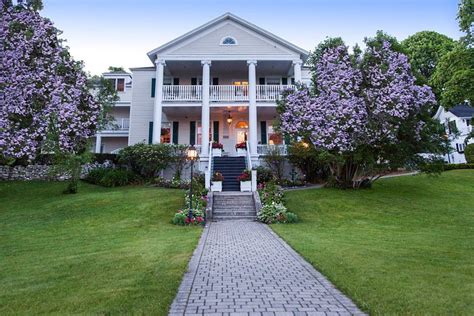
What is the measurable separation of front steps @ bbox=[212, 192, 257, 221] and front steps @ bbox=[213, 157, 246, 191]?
4.85ft

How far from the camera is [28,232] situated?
31.8 ft

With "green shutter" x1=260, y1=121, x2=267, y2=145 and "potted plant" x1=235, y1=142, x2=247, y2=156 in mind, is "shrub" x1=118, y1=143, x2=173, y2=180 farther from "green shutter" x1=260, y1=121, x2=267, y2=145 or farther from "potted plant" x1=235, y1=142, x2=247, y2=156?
"green shutter" x1=260, y1=121, x2=267, y2=145

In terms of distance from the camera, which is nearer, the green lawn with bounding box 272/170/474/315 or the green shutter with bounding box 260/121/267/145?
the green lawn with bounding box 272/170/474/315

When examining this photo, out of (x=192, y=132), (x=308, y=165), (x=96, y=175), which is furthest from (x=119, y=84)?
(x=308, y=165)

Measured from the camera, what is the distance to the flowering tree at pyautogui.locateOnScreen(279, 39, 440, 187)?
1181cm

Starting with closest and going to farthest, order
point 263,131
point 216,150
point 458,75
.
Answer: point 458,75 < point 216,150 < point 263,131

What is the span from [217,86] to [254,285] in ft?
55.7

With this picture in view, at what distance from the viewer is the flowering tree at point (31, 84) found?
7805 millimetres

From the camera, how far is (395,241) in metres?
7.93

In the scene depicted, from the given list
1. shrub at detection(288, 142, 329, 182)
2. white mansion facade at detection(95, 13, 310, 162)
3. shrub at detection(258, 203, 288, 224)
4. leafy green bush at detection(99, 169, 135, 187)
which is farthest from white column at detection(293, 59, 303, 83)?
leafy green bush at detection(99, 169, 135, 187)

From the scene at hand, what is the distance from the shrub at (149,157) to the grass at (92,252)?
2.55m

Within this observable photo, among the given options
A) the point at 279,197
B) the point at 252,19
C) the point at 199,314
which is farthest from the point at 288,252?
the point at 252,19

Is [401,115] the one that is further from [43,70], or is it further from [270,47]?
[43,70]

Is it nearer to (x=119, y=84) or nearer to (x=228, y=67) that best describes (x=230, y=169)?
(x=228, y=67)
